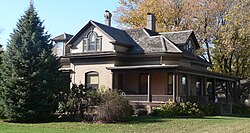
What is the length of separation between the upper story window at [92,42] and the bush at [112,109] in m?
10.6

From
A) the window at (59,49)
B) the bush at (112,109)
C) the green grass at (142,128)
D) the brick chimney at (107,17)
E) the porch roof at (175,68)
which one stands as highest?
the brick chimney at (107,17)

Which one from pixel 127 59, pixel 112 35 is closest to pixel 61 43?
pixel 112 35

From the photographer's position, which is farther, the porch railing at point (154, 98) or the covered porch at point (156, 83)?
the porch railing at point (154, 98)

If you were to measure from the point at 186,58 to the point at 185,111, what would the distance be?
8586 millimetres

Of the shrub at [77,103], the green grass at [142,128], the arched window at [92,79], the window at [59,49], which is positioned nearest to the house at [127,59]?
the arched window at [92,79]

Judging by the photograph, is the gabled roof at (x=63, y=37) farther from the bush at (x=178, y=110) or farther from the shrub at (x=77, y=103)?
the bush at (x=178, y=110)

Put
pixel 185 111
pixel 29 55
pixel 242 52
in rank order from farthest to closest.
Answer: pixel 242 52, pixel 185 111, pixel 29 55

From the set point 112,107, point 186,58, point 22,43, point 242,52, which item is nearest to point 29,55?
point 22,43

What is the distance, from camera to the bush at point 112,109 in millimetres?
21094

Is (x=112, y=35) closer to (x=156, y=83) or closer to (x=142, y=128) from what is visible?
(x=156, y=83)

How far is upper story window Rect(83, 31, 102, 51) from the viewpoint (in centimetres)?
3270

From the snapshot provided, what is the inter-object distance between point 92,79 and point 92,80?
3.6 inches

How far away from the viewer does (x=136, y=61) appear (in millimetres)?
33031

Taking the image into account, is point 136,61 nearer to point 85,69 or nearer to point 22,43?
point 85,69
